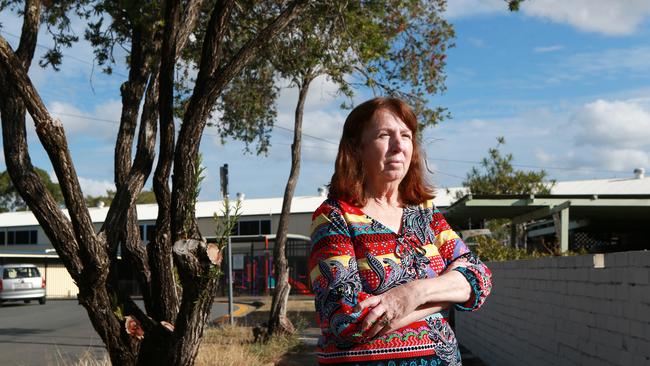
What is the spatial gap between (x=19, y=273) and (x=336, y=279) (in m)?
32.3

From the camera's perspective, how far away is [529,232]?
31.3 metres

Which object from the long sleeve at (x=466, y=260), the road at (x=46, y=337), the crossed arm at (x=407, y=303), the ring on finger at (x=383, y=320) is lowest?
the road at (x=46, y=337)

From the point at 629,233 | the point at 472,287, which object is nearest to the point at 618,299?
the point at 472,287

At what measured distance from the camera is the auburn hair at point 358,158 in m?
3.05

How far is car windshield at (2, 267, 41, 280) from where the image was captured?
3250 centimetres

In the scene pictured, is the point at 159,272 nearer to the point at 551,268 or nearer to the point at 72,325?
the point at 551,268

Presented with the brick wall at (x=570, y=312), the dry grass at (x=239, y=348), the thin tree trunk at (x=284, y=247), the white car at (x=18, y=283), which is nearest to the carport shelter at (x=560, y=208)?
the thin tree trunk at (x=284, y=247)

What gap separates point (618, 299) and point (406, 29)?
1071cm

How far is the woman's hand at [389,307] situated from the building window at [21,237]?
187ft

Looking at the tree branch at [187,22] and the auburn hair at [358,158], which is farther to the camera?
the tree branch at [187,22]

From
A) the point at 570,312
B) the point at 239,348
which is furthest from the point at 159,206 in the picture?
the point at 239,348

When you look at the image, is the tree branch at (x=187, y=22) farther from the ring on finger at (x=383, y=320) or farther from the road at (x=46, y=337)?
the ring on finger at (x=383, y=320)

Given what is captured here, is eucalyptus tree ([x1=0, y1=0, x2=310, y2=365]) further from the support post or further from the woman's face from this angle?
the support post

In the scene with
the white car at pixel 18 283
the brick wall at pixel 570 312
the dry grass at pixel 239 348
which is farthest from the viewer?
the white car at pixel 18 283
